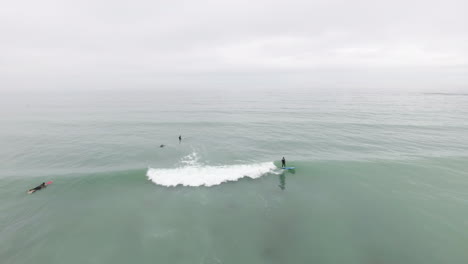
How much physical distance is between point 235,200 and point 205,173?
805 centimetres

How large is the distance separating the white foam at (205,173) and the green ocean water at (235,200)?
273mm

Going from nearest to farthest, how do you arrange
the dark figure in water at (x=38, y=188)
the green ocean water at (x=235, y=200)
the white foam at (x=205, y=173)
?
the green ocean water at (x=235, y=200) → the dark figure in water at (x=38, y=188) → the white foam at (x=205, y=173)

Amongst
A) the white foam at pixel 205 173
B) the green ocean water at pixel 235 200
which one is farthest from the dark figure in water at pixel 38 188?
the white foam at pixel 205 173

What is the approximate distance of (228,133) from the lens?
168 ft

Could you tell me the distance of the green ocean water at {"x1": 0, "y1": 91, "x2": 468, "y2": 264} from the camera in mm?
16609

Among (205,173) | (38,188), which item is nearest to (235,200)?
(205,173)

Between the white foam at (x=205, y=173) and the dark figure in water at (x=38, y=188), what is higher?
the white foam at (x=205, y=173)

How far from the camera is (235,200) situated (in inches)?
909

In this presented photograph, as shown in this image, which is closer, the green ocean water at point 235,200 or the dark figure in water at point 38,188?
the green ocean water at point 235,200

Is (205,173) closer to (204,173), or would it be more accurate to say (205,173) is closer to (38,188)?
(204,173)

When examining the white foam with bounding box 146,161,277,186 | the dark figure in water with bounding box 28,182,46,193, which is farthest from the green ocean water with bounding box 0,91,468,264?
the dark figure in water with bounding box 28,182,46,193

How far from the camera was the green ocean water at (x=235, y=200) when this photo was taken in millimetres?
16609

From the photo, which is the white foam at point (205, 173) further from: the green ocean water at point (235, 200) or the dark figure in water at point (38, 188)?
the dark figure in water at point (38, 188)

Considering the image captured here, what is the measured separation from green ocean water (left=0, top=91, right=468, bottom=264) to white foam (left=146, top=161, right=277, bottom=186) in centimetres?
27
